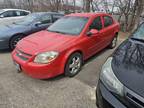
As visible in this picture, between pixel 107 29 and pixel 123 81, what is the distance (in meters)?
3.44

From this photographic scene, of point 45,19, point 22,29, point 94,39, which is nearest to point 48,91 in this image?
point 94,39

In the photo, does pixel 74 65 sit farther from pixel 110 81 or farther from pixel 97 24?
pixel 110 81

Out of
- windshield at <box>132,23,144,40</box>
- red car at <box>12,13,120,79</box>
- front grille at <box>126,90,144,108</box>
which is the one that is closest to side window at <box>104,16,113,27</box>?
red car at <box>12,13,120,79</box>

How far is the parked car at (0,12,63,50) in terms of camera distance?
18.6ft

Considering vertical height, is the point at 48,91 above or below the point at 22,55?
below

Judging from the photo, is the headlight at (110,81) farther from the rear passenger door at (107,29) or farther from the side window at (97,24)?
the rear passenger door at (107,29)

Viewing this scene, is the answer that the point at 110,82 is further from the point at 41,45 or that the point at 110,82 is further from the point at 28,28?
the point at 28,28

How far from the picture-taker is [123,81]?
194cm

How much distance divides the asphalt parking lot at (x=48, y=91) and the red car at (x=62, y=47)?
0.23 meters

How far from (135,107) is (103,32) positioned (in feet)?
11.2

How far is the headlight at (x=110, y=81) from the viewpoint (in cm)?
195

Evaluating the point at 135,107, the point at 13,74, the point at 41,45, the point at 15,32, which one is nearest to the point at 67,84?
the point at 41,45

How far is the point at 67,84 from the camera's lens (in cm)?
359

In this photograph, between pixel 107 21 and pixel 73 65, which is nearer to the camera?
pixel 73 65
